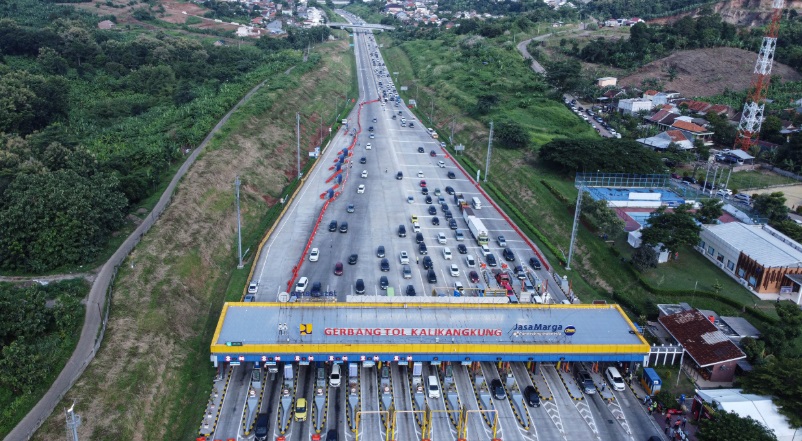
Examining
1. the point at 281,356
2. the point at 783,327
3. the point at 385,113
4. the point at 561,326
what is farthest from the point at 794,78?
the point at 281,356

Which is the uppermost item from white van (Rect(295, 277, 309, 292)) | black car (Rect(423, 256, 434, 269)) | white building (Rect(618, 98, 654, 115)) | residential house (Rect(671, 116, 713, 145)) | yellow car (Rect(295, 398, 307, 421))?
white building (Rect(618, 98, 654, 115))

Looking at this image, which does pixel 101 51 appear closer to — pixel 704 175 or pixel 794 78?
pixel 704 175

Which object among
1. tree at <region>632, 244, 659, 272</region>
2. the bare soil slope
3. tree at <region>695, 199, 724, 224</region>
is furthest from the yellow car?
the bare soil slope

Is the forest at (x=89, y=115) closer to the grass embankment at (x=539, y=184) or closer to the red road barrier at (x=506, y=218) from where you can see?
the red road barrier at (x=506, y=218)

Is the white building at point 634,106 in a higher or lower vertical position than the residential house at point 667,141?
higher

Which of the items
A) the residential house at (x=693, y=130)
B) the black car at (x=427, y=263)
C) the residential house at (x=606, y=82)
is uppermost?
the residential house at (x=606, y=82)

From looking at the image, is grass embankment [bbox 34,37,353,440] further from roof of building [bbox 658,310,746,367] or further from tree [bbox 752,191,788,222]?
tree [bbox 752,191,788,222]

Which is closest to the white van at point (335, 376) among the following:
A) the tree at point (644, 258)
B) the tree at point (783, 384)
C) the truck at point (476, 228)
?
the truck at point (476, 228)
